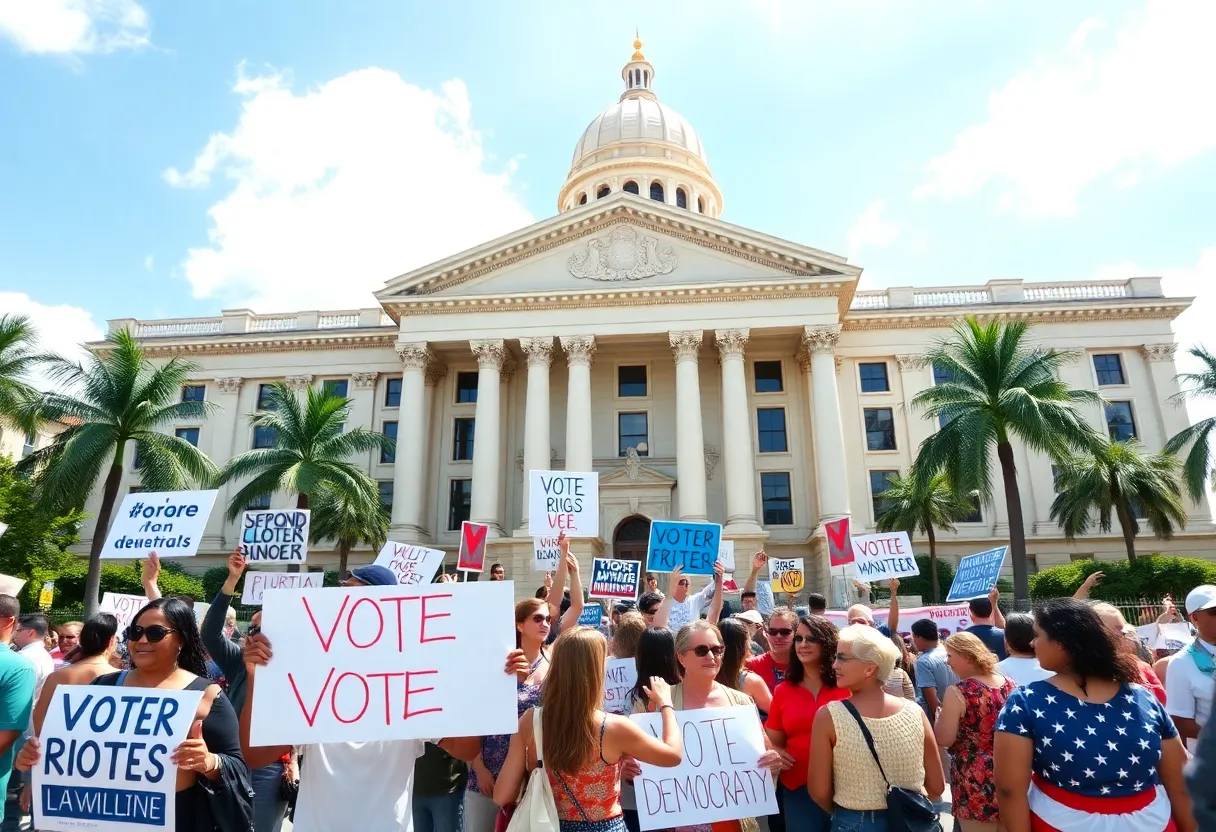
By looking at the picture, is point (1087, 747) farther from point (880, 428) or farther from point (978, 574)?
point (880, 428)

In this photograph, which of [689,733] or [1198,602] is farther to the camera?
[1198,602]

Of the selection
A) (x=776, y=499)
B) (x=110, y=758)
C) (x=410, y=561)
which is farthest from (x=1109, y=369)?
(x=110, y=758)

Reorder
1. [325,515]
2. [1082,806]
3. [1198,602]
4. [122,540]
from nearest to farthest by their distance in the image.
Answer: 1. [1082,806]
2. [1198,602]
3. [122,540]
4. [325,515]

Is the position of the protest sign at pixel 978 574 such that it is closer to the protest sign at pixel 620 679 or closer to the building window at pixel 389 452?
the protest sign at pixel 620 679

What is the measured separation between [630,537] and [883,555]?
927 inches

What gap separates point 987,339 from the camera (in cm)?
2353

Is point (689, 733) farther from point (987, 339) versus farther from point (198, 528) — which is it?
point (987, 339)

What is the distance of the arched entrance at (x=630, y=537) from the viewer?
36094 millimetres

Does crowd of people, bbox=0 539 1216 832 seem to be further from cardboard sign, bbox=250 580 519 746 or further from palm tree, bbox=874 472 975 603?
palm tree, bbox=874 472 975 603

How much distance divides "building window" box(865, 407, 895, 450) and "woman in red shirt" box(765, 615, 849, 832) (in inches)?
1364

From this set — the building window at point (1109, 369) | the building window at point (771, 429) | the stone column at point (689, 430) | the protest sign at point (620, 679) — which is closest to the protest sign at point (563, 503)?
the protest sign at point (620, 679)

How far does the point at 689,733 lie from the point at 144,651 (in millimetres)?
2947

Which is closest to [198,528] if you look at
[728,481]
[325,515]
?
[325,515]

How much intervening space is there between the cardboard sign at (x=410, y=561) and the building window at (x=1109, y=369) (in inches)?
1472
